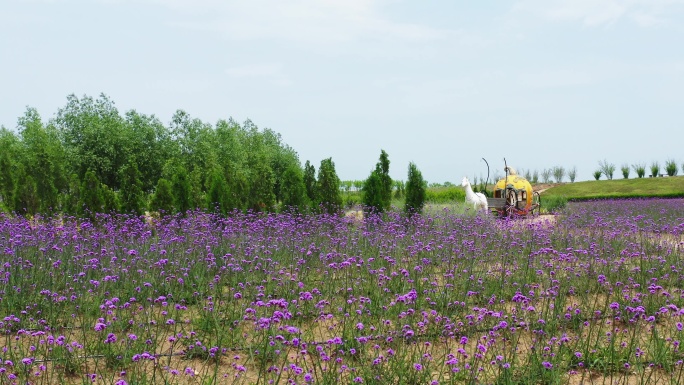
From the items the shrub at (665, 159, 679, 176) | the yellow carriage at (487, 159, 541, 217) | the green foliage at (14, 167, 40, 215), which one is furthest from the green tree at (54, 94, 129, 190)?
the shrub at (665, 159, 679, 176)

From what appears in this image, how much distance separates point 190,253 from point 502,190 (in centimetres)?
1395

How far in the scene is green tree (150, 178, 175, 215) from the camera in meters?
15.3

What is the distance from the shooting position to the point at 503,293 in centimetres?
681

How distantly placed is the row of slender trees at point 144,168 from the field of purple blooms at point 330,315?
186 inches

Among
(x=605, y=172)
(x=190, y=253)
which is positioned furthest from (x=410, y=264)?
(x=605, y=172)

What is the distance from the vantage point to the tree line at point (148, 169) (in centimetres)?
1541

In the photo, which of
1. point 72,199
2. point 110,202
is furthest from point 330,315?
point 72,199

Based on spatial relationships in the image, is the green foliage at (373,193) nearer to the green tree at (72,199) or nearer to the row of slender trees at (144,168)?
the row of slender trees at (144,168)

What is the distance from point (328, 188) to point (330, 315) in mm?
12125

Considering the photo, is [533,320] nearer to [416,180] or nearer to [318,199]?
[416,180]

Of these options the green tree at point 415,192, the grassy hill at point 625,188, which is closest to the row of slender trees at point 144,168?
the green tree at point 415,192

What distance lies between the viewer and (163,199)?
15.4m

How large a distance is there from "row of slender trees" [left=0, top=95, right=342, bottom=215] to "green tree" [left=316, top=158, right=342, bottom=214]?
0.03m

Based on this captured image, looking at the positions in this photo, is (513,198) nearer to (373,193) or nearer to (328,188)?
(373,193)
